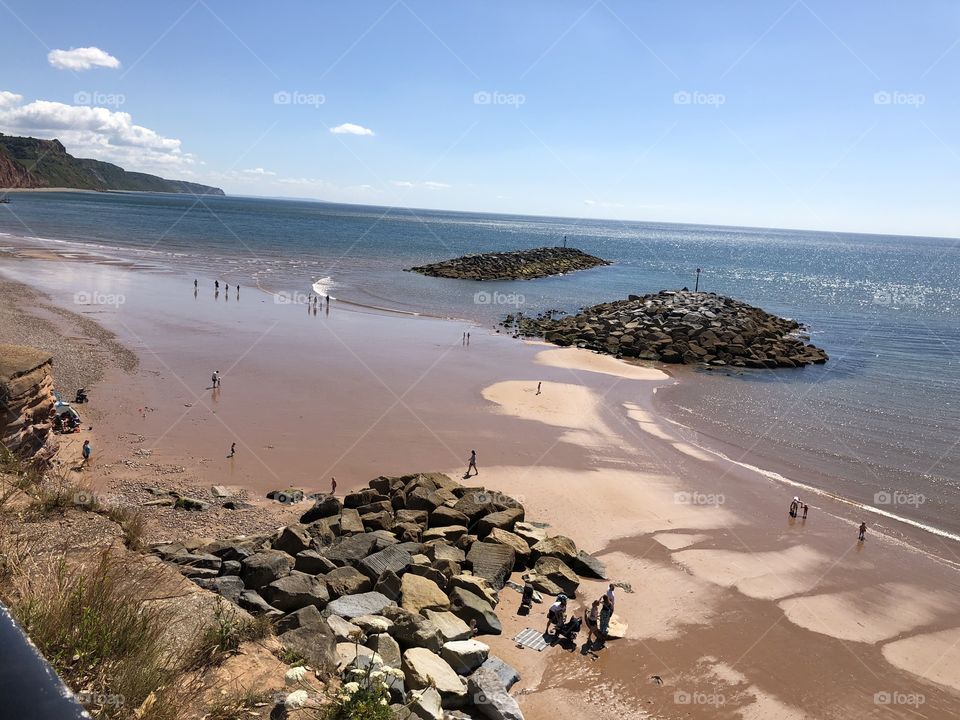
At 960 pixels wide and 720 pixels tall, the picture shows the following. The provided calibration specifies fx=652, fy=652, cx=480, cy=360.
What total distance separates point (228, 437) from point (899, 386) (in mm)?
35586

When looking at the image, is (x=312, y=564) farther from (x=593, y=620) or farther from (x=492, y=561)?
(x=593, y=620)

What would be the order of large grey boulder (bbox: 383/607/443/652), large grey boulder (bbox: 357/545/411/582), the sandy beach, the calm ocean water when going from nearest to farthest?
large grey boulder (bbox: 383/607/443/652), the sandy beach, large grey boulder (bbox: 357/545/411/582), the calm ocean water

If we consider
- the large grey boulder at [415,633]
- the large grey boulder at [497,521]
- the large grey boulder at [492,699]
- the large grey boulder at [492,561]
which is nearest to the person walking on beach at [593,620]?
the large grey boulder at [492,561]

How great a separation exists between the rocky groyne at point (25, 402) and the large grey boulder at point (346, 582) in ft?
21.7

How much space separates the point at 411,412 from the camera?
26047mm

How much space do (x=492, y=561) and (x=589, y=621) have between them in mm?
→ 2524

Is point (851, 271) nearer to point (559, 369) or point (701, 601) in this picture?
point (559, 369)

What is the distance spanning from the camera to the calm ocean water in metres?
25.5

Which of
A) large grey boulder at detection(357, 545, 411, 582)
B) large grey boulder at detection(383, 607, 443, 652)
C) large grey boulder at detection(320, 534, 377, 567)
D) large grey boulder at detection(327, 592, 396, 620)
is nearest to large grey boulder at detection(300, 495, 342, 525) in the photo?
large grey boulder at detection(320, 534, 377, 567)

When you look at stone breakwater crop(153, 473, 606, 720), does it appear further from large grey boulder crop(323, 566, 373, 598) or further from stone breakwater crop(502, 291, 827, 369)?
stone breakwater crop(502, 291, 827, 369)

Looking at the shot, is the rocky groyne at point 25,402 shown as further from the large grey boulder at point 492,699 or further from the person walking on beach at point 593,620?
the person walking on beach at point 593,620

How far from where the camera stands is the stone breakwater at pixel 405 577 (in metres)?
9.79

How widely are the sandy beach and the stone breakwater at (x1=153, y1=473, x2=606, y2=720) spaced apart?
1075 millimetres

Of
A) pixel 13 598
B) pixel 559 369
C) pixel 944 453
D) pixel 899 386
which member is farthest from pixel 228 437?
pixel 899 386
